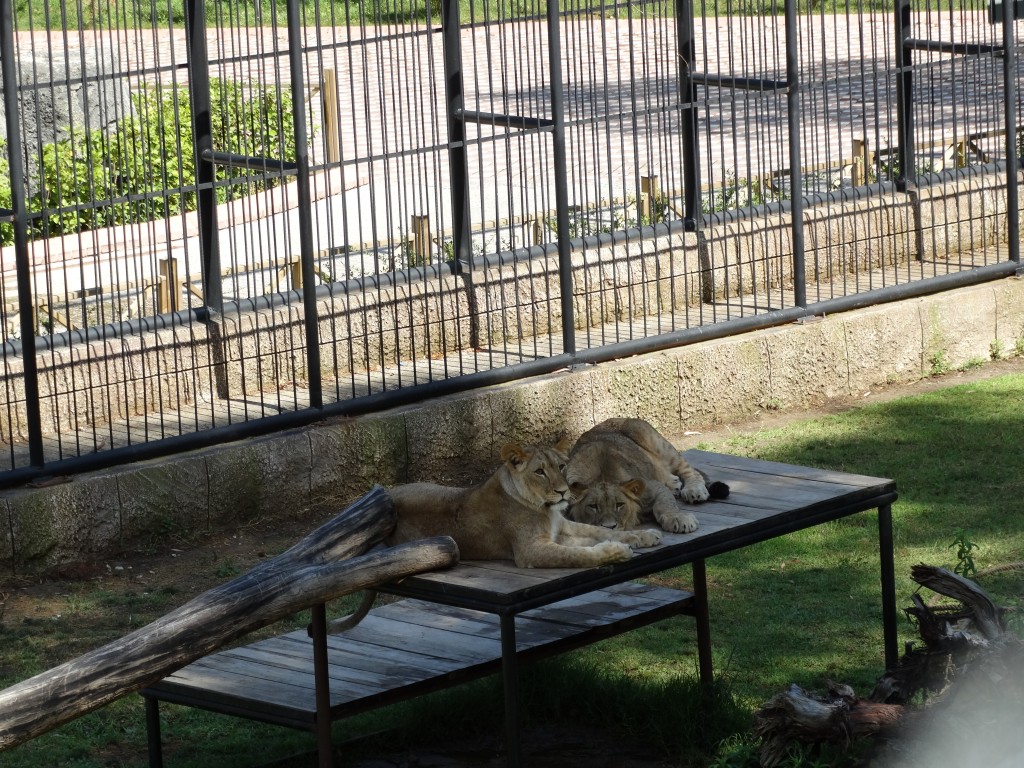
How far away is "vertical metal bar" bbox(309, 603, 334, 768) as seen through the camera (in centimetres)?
586

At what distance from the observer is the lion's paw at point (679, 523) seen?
6.16 m

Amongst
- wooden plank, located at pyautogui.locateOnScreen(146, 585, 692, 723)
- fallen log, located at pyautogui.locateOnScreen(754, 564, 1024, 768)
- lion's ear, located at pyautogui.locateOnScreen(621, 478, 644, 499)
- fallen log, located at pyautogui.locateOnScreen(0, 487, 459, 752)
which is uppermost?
lion's ear, located at pyautogui.locateOnScreen(621, 478, 644, 499)

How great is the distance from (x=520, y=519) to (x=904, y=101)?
7.99 meters

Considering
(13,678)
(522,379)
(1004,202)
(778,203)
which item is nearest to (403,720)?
(13,678)

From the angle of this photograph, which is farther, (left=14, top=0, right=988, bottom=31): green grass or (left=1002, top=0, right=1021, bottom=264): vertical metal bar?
(left=1002, top=0, right=1021, bottom=264): vertical metal bar

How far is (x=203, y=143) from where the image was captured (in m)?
10.5

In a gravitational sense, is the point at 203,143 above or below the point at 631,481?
above

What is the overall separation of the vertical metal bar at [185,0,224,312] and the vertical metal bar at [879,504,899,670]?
16.1 ft

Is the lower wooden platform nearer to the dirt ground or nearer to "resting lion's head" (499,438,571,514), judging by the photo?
the dirt ground

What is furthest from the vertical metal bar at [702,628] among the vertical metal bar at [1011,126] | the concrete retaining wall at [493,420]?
the vertical metal bar at [1011,126]

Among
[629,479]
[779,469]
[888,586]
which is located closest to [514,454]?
[629,479]

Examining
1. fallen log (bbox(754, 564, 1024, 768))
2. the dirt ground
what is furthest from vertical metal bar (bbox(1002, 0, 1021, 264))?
fallen log (bbox(754, 564, 1024, 768))

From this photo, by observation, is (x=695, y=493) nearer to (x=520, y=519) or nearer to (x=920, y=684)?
(x=520, y=519)

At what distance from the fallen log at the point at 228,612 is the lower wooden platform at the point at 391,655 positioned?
0.55m
